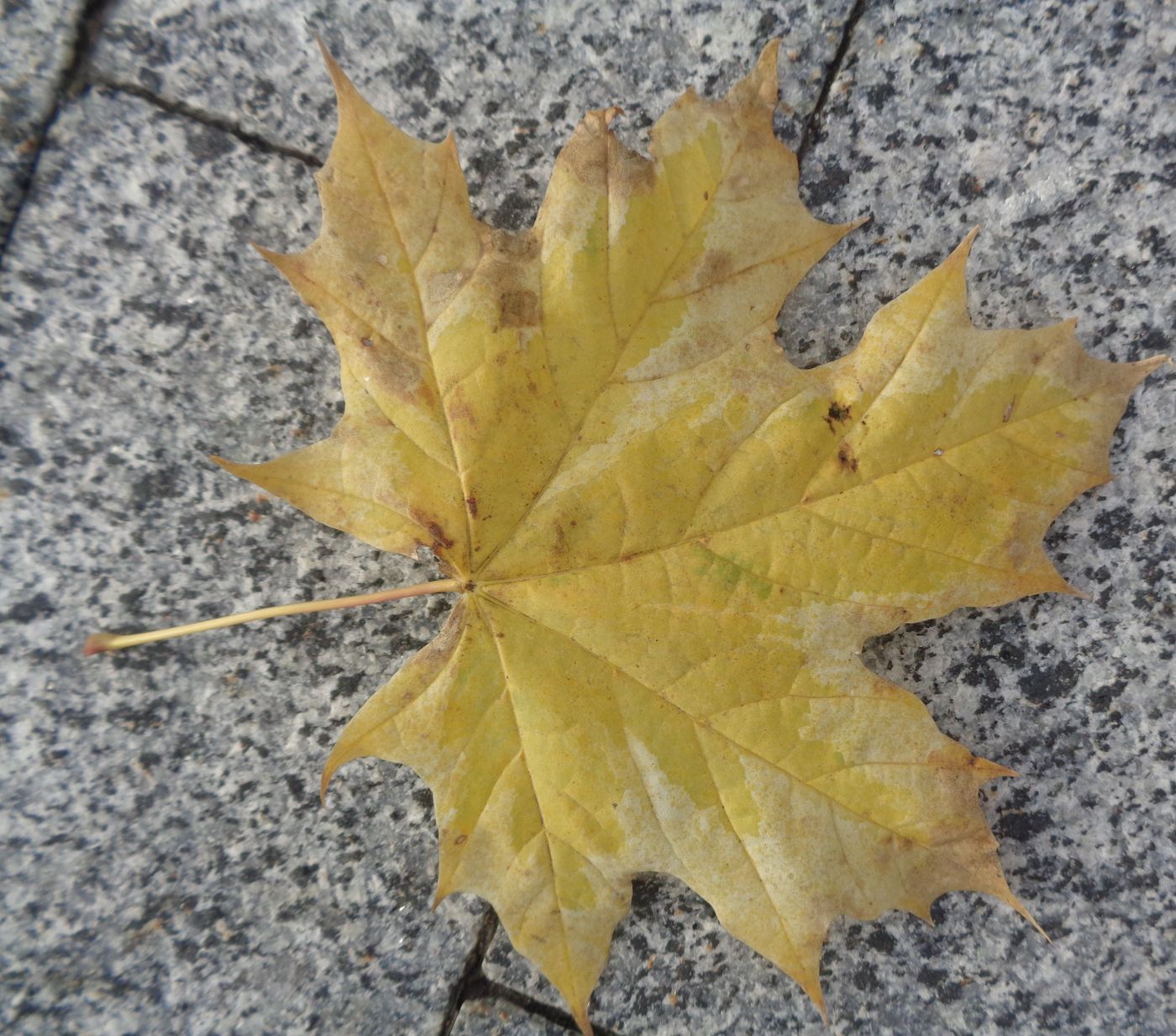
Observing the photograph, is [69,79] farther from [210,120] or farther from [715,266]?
[715,266]

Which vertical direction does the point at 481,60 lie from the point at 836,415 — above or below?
above

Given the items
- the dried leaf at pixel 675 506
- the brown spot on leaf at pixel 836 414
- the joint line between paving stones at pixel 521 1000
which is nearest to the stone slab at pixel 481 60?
the dried leaf at pixel 675 506

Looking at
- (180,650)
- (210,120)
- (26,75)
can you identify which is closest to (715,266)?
(210,120)

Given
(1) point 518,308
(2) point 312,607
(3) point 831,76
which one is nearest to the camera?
(1) point 518,308

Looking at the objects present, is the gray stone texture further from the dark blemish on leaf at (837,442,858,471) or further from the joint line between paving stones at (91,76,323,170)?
the dark blemish on leaf at (837,442,858,471)

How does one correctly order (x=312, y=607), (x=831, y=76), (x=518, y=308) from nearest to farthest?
1. (x=518, y=308)
2. (x=312, y=607)
3. (x=831, y=76)

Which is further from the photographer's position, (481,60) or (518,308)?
(481,60)

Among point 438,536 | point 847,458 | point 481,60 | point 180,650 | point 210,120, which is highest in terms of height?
point 481,60

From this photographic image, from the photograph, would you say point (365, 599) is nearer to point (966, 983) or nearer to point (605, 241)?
point (605, 241)

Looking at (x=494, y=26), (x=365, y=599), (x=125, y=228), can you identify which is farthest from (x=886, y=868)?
(x=125, y=228)

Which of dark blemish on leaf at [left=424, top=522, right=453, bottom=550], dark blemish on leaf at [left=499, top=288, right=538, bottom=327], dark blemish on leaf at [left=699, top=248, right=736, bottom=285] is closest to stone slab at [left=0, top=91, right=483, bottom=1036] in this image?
dark blemish on leaf at [left=424, top=522, right=453, bottom=550]
